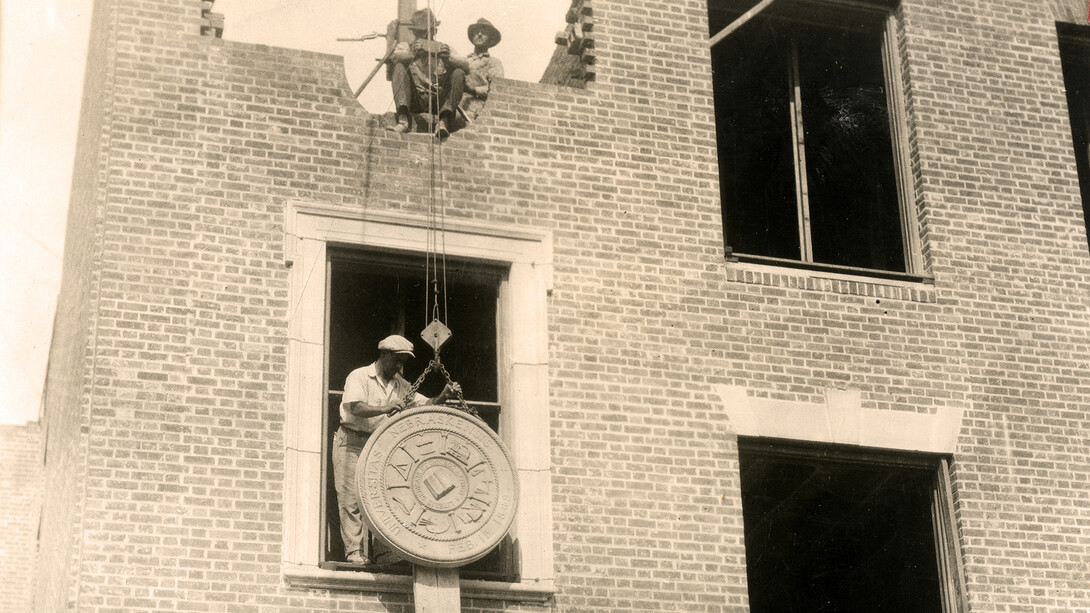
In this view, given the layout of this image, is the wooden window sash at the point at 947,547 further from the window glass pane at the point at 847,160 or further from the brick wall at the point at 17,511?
the brick wall at the point at 17,511

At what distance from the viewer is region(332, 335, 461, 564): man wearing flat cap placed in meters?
12.5

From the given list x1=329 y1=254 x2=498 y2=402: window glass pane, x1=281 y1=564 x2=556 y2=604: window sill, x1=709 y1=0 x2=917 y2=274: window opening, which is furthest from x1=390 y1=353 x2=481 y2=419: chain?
x1=709 y1=0 x2=917 y2=274: window opening

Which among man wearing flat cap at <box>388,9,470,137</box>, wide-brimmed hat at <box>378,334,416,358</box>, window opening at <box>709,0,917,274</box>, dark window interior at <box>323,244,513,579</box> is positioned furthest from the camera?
window opening at <box>709,0,917,274</box>

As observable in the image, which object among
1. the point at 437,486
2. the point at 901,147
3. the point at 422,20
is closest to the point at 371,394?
the point at 437,486

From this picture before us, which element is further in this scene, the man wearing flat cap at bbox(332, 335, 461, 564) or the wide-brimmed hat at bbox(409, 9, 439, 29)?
the wide-brimmed hat at bbox(409, 9, 439, 29)

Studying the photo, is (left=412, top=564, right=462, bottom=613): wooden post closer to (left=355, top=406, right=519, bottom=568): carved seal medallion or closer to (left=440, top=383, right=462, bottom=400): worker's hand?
(left=355, top=406, right=519, bottom=568): carved seal medallion

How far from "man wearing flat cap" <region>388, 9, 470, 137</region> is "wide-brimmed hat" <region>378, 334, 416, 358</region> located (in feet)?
6.23

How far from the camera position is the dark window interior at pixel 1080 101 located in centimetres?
1684

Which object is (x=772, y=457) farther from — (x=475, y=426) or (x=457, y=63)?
(x=457, y=63)

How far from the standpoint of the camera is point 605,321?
1372 cm

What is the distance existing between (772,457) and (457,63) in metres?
4.04

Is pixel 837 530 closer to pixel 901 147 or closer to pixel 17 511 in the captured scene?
pixel 901 147

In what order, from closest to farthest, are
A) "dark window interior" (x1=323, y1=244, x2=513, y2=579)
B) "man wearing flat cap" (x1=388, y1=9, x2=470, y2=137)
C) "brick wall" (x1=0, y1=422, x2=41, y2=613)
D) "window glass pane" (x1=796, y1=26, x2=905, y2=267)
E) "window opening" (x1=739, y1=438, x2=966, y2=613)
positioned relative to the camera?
"dark window interior" (x1=323, y1=244, x2=513, y2=579) < "man wearing flat cap" (x1=388, y1=9, x2=470, y2=137) < "window opening" (x1=739, y1=438, x2=966, y2=613) < "window glass pane" (x1=796, y1=26, x2=905, y2=267) < "brick wall" (x1=0, y1=422, x2=41, y2=613)

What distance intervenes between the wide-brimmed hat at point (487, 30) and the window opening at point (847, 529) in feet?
12.9
